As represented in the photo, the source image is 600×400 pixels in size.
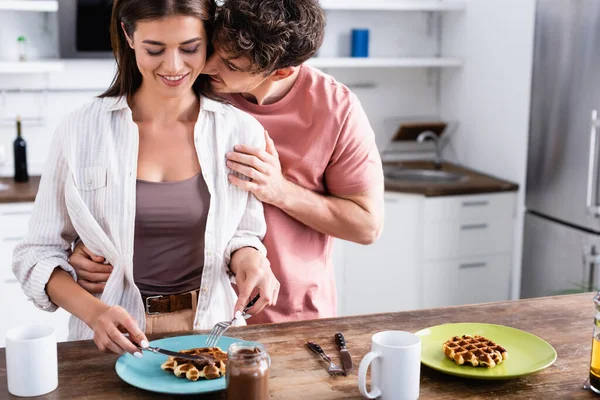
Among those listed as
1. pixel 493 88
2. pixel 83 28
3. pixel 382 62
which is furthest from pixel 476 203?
pixel 83 28

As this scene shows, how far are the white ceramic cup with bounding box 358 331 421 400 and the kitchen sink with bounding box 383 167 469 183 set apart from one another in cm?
269

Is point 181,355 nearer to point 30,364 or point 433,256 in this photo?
Result: point 30,364

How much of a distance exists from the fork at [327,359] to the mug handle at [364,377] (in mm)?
106

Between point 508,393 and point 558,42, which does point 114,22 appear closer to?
point 508,393

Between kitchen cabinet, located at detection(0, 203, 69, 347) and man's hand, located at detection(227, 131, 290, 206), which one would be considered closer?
man's hand, located at detection(227, 131, 290, 206)

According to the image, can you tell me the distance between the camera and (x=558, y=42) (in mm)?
3398

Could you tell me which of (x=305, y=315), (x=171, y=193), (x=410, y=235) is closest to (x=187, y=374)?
(x=171, y=193)

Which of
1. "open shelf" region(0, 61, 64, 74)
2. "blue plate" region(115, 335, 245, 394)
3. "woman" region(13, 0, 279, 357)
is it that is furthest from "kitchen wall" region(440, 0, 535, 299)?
"blue plate" region(115, 335, 245, 394)

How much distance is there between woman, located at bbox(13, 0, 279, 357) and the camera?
1647mm

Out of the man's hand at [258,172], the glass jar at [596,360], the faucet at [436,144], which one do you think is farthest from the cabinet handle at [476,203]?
the glass jar at [596,360]

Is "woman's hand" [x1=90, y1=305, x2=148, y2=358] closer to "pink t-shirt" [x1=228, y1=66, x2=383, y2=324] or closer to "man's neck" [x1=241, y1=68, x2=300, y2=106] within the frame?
"pink t-shirt" [x1=228, y1=66, x2=383, y2=324]

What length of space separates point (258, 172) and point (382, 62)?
2.39m

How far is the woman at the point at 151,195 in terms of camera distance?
5.41 ft

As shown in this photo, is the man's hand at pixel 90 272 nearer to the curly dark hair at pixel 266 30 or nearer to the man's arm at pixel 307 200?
the man's arm at pixel 307 200
